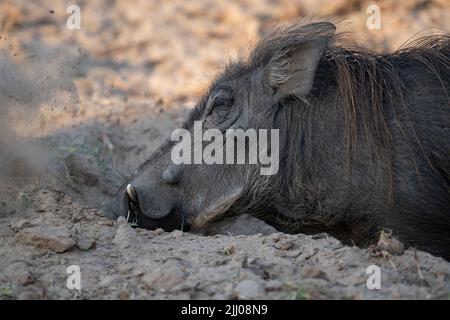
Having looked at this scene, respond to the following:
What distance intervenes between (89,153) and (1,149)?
0.98m

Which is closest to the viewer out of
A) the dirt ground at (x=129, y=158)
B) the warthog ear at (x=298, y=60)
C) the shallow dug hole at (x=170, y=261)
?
the shallow dug hole at (x=170, y=261)

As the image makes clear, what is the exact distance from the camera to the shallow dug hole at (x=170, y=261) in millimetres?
3604

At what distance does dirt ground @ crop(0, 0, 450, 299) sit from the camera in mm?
3713

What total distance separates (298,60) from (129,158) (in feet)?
7.64

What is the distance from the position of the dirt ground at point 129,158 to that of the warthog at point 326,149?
35 centimetres

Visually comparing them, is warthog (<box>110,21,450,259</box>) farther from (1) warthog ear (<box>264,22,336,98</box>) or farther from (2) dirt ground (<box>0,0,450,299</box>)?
(2) dirt ground (<box>0,0,450,299</box>)

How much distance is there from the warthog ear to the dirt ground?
48 cm

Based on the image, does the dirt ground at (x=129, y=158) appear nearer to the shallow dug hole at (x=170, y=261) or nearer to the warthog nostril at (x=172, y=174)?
the shallow dug hole at (x=170, y=261)

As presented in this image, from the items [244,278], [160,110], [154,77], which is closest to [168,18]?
[154,77]

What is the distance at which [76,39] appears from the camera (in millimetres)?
8633

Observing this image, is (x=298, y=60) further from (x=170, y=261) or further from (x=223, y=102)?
(x=170, y=261)

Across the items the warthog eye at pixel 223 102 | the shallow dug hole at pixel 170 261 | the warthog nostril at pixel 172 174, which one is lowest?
the shallow dug hole at pixel 170 261

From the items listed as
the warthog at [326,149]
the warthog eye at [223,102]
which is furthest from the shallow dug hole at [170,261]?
the warthog eye at [223,102]

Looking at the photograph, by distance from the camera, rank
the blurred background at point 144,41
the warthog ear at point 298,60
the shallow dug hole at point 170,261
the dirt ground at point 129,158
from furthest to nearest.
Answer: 1. the blurred background at point 144,41
2. the warthog ear at point 298,60
3. the dirt ground at point 129,158
4. the shallow dug hole at point 170,261
